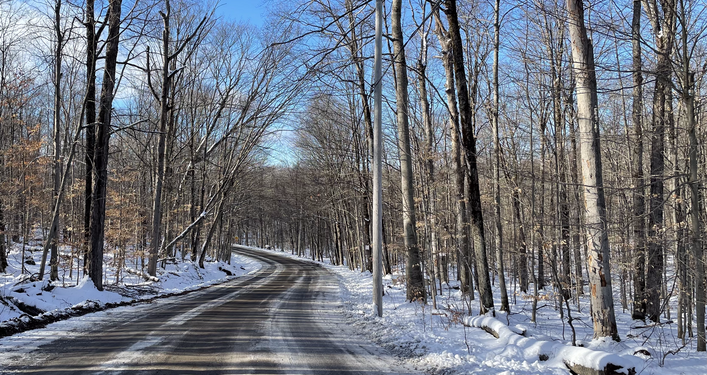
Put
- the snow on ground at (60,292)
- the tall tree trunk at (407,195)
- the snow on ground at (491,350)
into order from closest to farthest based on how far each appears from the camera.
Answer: the snow on ground at (491,350) < the snow on ground at (60,292) < the tall tree trunk at (407,195)

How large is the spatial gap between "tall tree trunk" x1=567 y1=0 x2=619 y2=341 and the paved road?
11.5ft

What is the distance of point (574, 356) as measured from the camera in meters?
4.82

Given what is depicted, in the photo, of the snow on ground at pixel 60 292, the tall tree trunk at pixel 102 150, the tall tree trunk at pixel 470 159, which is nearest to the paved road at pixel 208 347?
the snow on ground at pixel 60 292

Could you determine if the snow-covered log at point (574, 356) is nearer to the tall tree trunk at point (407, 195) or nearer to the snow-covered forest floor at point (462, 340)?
the snow-covered forest floor at point (462, 340)

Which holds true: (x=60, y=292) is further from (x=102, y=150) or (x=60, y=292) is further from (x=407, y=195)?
(x=407, y=195)

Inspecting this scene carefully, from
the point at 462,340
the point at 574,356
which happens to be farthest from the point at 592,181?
the point at 462,340

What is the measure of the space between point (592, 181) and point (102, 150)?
40.4 ft

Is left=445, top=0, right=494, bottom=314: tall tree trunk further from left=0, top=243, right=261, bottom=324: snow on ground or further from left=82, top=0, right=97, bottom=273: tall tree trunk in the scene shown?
left=82, top=0, right=97, bottom=273: tall tree trunk

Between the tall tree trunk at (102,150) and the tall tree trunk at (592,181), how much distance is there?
12006 mm

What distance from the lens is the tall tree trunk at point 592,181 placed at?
21.2 feet

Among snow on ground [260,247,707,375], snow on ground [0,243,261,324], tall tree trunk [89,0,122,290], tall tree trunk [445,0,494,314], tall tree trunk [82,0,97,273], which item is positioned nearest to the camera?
snow on ground [260,247,707,375]

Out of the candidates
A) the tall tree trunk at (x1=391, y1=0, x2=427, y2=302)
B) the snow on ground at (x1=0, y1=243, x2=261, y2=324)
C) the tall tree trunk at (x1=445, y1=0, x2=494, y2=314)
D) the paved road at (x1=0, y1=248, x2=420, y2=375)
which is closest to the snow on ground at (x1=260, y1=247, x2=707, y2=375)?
the paved road at (x1=0, y1=248, x2=420, y2=375)

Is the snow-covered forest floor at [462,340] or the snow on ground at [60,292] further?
the snow on ground at [60,292]

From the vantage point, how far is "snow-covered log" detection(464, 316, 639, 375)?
4.41 metres
